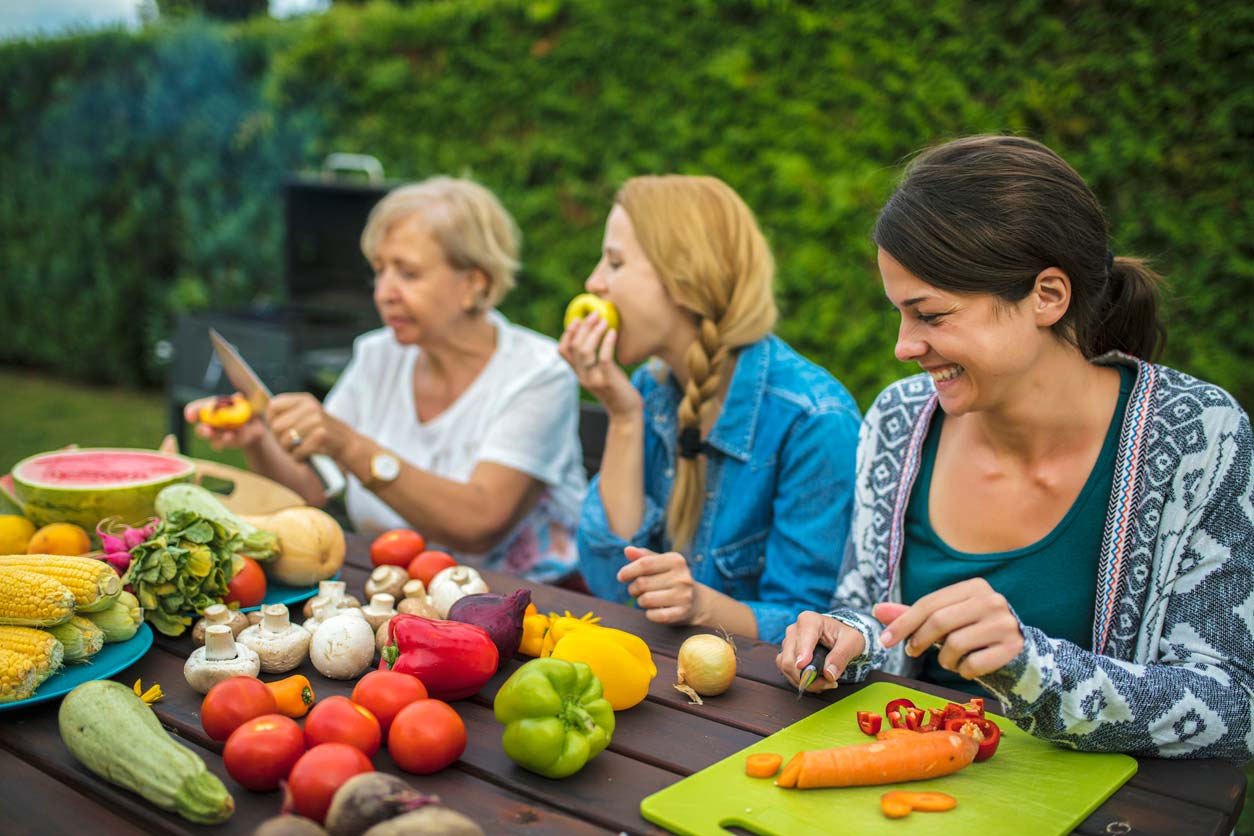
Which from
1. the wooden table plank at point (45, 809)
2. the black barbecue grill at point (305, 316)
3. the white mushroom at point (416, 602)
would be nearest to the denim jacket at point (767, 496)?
the white mushroom at point (416, 602)

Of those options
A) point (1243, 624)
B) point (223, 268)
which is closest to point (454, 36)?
point (223, 268)

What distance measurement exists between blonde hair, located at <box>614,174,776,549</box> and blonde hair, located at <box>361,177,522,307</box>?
2.44 ft

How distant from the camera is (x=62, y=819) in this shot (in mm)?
1248

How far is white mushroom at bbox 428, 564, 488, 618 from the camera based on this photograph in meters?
1.89

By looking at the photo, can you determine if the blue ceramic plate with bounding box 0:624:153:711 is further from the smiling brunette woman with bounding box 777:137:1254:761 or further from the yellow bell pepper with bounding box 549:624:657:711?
the smiling brunette woman with bounding box 777:137:1254:761

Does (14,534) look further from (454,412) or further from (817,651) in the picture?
(817,651)

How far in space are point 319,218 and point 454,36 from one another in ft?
5.65

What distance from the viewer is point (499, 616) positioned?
1.66 metres

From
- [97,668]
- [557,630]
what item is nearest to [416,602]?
[557,630]

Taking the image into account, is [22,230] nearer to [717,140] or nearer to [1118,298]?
[717,140]

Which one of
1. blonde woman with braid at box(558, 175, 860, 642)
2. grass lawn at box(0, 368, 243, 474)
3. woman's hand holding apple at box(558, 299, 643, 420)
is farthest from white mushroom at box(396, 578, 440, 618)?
grass lawn at box(0, 368, 243, 474)

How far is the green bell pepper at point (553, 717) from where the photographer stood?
4.36 feet

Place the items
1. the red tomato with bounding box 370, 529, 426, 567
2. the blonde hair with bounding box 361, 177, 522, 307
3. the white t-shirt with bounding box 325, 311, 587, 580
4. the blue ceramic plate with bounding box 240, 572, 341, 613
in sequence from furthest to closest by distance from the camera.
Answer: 1. the blonde hair with bounding box 361, 177, 522, 307
2. the white t-shirt with bounding box 325, 311, 587, 580
3. the red tomato with bounding box 370, 529, 426, 567
4. the blue ceramic plate with bounding box 240, 572, 341, 613

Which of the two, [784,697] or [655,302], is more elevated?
[655,302]
